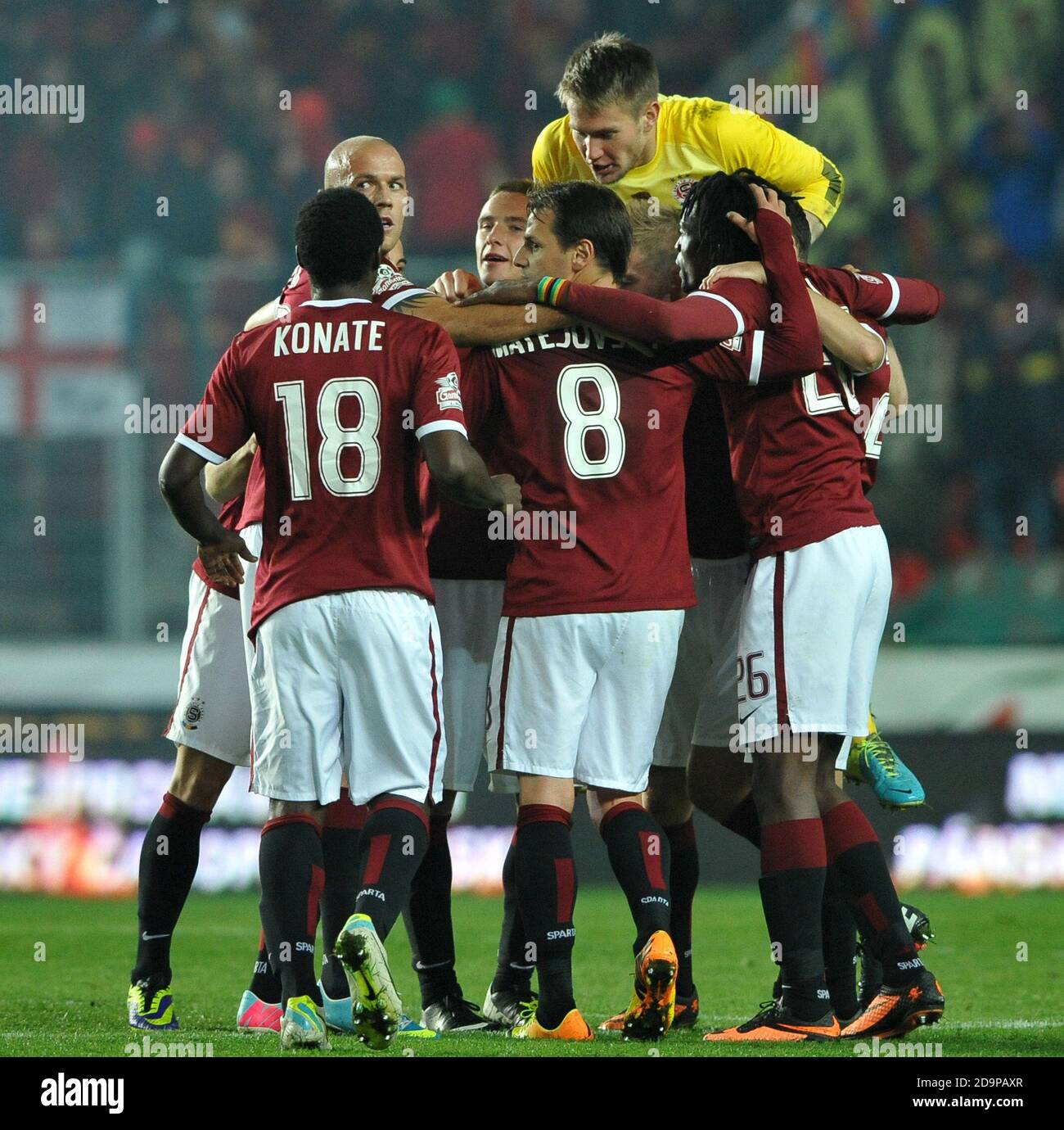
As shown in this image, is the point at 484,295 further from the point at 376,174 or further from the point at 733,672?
the point at 733,672

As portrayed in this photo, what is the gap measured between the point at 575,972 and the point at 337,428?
2.70 meters

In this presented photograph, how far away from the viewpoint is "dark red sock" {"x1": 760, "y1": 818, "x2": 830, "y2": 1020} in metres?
3.97

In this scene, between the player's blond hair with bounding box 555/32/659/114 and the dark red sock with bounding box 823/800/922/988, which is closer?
the dark red sock with bounding box 823/800/922/988

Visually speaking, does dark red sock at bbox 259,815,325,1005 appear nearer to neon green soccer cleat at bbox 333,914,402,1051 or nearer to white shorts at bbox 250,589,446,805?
white shorts at bbox 250,589,446,805

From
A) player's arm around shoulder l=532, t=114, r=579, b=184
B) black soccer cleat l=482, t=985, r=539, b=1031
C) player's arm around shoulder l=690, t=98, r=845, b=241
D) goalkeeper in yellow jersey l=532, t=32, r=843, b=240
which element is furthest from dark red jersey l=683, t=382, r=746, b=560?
black soccer cleat l=482, t=985, r=539, b=1031

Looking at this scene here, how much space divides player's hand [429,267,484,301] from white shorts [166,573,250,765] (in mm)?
978

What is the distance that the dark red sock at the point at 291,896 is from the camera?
12.1 ft

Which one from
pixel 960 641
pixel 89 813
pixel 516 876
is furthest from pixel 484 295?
pixel 960 641

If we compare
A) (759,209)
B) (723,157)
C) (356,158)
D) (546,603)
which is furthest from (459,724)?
(723,157)

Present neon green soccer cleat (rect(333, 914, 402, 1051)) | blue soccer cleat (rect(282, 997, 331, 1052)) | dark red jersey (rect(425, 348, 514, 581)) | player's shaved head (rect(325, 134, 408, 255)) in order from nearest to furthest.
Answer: neon green soccer cleat (rect(333, 914, 402, 1051)) → blue soccer cleat (rect(282, 997, 331, 1052)) → dark red jersey (rect(425, 348, 514, 581)) → player's shaved head (rect(325, 134, 408, 255))

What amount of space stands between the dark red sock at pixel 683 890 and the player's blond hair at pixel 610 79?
6.59 ft

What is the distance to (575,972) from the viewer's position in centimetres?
582

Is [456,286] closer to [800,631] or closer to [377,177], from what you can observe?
[377,177]

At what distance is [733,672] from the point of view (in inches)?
174
